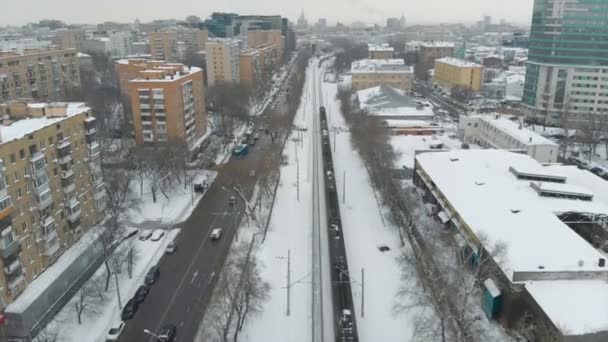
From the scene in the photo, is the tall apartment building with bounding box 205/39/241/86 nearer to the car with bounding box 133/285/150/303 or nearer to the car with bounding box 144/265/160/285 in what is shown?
the car with bounding box 144/265/160/285

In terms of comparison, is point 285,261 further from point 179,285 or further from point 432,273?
point 432,273

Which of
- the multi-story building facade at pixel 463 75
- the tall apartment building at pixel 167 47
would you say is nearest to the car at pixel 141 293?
the multi-story building facade at pixel 463 75

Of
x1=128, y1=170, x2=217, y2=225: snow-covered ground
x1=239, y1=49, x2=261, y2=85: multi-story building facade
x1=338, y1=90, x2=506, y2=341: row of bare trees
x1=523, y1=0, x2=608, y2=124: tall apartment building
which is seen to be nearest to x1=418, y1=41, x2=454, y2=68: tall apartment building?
x1=239, y1=49, x2=261, y2=85: multi-story building facade

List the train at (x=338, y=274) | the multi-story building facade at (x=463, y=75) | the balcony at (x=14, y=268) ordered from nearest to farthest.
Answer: the balcony at (x=14, y=268), the train at (x=338, y=274), the multi-story building facade at (x=463, y=75)

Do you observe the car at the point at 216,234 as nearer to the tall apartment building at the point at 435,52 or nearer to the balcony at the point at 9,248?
the balcony at the point at 9,248

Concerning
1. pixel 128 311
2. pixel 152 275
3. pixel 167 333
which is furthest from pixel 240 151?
pixel 167 333

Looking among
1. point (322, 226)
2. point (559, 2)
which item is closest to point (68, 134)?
point (322, 226)
